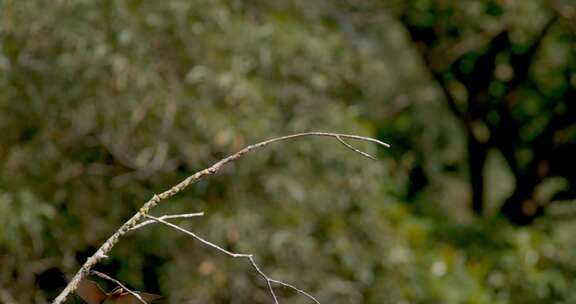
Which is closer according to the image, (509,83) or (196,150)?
(196,150)

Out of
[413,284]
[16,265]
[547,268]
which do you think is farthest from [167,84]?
[547,268]

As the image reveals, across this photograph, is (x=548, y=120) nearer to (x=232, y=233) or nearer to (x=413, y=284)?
(x=413, y=284)

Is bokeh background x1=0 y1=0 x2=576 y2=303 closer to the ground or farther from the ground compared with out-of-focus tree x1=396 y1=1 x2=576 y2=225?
farther from the ground

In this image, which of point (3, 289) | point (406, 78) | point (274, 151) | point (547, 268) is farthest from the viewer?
point (406, 78)

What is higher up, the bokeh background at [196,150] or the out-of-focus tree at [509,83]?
the bokeh background at [196,150]

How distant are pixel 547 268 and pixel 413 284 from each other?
52.3 inches

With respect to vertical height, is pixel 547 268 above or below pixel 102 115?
below

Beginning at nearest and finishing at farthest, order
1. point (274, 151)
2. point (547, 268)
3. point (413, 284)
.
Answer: point (274, 151)
point (413, 284)
point (547, 268)

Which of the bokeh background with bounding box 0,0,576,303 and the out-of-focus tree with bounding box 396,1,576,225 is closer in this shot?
the bokeh background with bounding box 0,0,576,303

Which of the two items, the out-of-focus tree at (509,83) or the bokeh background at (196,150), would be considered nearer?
the bokeh background at (196,150)

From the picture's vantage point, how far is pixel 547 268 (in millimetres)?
5852

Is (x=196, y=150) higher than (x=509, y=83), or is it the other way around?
(x=196, y=150)

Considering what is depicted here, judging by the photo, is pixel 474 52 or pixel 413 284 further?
pixel 474 52

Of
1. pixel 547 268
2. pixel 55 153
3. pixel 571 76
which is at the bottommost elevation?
pixel 547 268
